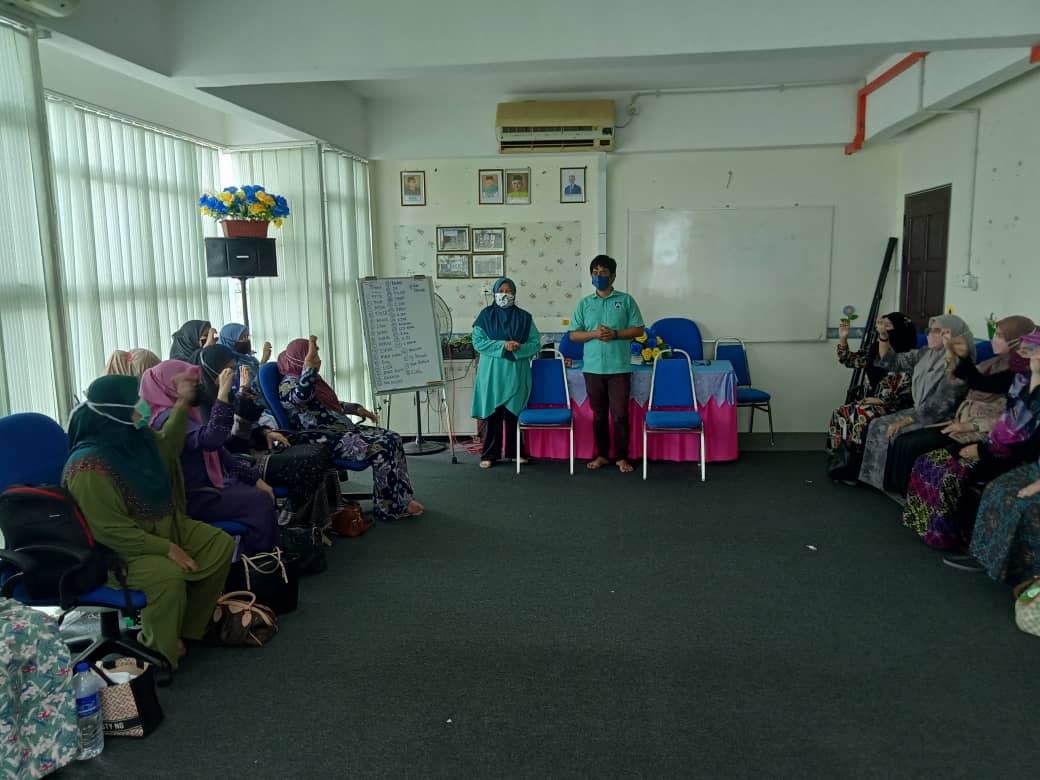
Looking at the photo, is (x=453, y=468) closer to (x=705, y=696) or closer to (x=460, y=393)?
(x=460, y=393)

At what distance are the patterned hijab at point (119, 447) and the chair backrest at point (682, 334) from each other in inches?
195

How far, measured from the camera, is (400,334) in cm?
614

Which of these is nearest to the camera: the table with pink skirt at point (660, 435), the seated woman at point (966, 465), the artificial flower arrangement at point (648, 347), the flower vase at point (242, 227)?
the seated woman at point (966, 465)

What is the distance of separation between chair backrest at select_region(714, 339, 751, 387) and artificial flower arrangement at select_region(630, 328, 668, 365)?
0.57m

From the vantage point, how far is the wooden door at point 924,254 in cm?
598

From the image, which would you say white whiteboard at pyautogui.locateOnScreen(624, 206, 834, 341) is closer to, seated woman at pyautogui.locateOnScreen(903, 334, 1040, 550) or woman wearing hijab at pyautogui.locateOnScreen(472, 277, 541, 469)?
A: woman wearing hijab at pyautogui.locateOnScreen(472, 277, 541, 469)

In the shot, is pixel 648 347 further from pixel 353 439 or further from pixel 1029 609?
pixel 1029 609

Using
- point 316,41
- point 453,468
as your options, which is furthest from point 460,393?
point 316,41

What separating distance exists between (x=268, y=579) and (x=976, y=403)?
153 inches

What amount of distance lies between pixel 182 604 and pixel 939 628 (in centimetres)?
307

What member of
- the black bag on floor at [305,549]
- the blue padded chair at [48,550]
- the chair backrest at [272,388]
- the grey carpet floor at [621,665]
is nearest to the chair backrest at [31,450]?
the blue padded chair at [48,550]

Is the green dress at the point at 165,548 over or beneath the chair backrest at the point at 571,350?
beneath

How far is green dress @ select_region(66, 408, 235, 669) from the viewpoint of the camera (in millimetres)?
2783

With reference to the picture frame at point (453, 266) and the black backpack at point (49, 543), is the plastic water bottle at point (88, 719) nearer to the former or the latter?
the black backpack at point (49, 543)
